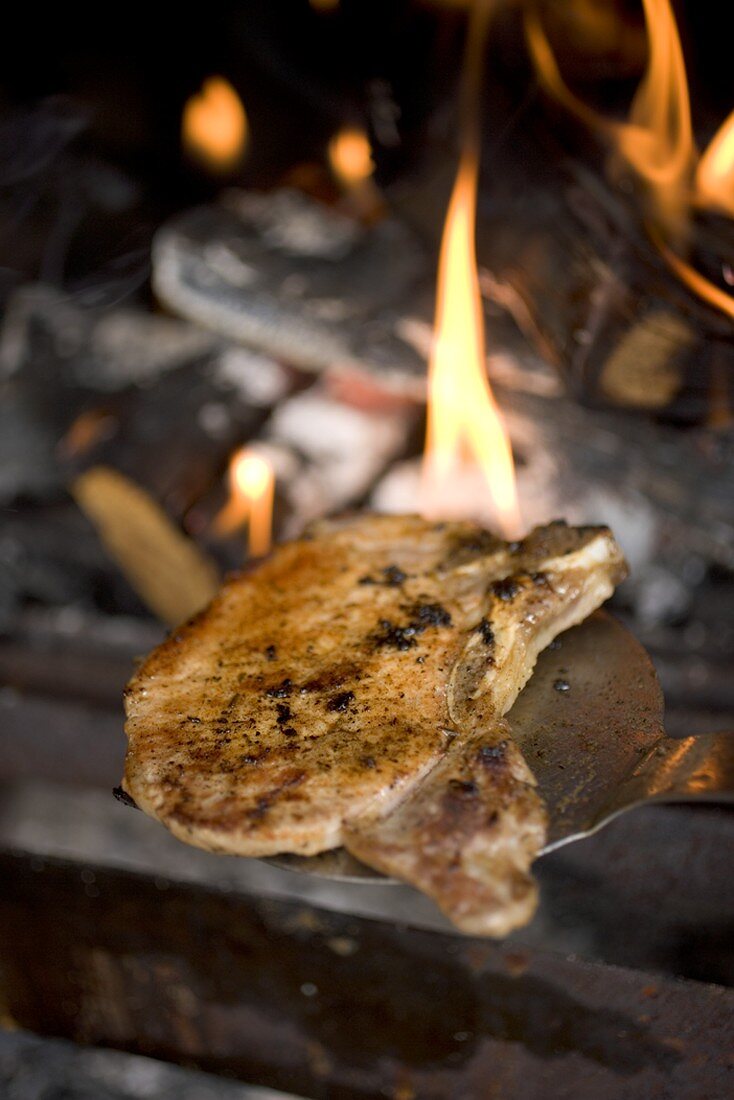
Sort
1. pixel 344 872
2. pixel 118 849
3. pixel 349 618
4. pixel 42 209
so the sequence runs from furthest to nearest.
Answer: pixel 42 209, pixel 118 849, pixel 349 618, pixel 344 872

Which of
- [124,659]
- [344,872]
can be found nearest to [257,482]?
[124,659]

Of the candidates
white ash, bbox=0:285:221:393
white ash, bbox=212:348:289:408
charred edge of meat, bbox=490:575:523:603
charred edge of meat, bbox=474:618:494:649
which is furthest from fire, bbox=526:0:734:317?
white ash, bbox=0:285:221:393

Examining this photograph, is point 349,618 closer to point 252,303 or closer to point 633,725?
point 633,725

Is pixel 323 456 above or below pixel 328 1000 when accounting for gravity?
above

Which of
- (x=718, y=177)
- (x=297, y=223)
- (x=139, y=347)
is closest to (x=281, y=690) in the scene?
(x=718, y=177)

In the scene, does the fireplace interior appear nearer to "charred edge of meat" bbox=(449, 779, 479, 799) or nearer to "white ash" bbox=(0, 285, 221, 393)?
"white ash" bbox=(0, 285, 221, 393)

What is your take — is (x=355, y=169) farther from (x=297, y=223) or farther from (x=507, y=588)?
(x=507, y=588)

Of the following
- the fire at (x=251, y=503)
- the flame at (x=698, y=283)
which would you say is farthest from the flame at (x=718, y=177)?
the fire at (x=251, y=503)
